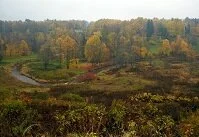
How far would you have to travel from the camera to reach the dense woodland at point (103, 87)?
2964 centimetres

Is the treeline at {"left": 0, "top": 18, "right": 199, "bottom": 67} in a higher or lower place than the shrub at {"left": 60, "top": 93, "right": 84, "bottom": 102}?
higher

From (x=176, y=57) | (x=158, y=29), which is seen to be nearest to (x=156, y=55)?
(x=176, y=57)

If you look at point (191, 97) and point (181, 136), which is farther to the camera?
point (191, 97)

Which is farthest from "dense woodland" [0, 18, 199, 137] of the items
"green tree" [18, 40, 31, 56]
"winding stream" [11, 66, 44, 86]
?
"green tree" [18, 40, 31, 56]

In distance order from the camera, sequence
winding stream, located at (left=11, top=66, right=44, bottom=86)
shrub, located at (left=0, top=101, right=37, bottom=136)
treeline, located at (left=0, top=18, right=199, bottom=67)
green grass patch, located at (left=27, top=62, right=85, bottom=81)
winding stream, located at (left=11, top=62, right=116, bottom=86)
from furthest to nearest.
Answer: treeline, located at (left=0, top=18, right=199, bottom=67), green grass patch, located at (left=27, top=62, right=85, bottom=81), winding stream, located at (left=11, top=66, right=44, bottom=86), winding stream, located at (left=11, top=62, right=116, bottom=86), shrub, located at (left=0, top=101, right=37, bottom=136)

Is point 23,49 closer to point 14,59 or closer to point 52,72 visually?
point 14,59

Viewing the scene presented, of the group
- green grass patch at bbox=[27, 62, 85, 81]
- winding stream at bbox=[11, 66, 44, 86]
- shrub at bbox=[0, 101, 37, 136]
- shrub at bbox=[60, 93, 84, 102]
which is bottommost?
winding stream at bbox=[11, 66, 44, 86]

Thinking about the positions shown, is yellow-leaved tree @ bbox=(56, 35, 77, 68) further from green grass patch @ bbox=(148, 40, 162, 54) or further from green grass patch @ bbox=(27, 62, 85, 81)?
green grass patch @ bbox=(148, 40, 162, 54)

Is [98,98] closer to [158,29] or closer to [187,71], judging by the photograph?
[187,71]

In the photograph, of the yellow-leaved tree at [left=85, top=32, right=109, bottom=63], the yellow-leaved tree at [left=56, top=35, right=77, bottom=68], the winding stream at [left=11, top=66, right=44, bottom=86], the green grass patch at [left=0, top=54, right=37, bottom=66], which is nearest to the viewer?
the winding stream at [left=11, top=66, right=44, bottom=86]

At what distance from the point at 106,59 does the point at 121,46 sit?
25.1 ft

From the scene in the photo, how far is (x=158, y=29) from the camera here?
165125mm

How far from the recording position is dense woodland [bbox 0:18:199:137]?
29.6 m

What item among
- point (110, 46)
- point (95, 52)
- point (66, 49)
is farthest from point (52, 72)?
point (110, 46)
